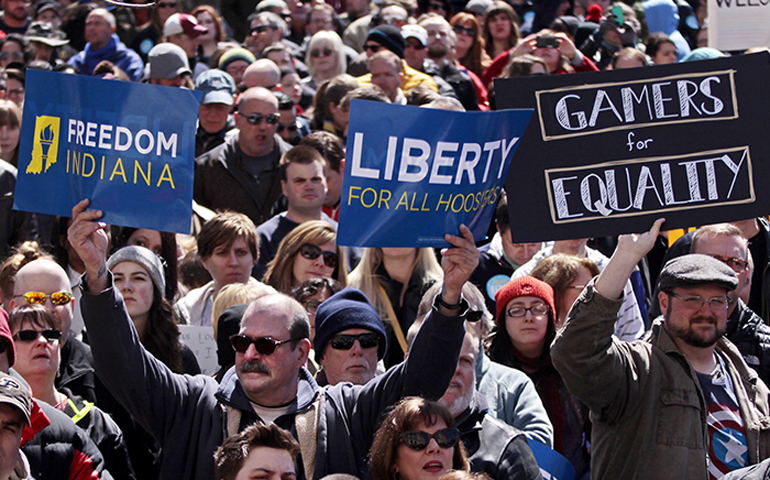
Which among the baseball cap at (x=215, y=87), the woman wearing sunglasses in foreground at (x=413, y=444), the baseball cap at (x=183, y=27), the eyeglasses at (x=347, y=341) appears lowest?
the woman wearing sunglasses in foreground at (x=413, y=444)

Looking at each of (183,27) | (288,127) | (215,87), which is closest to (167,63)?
(215,87)

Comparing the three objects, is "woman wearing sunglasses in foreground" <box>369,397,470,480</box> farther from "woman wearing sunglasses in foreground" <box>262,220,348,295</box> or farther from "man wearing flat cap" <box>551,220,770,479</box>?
"woman wearing sunglasses in foreground" <box>262,220,348,295</box>

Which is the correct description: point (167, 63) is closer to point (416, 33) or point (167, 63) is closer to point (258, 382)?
point (416, 33)

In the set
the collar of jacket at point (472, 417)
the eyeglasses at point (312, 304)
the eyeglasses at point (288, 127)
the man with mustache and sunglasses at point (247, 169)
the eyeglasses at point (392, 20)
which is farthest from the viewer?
the eyeglasses at point (392, 20)

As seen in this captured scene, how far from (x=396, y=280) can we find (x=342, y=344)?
167cm

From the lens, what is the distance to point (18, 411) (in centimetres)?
402

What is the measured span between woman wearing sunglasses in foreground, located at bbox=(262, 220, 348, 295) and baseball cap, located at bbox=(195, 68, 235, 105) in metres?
2.76

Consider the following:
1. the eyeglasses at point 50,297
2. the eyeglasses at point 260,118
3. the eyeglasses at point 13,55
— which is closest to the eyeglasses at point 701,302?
the eyeglasses at point 50,297

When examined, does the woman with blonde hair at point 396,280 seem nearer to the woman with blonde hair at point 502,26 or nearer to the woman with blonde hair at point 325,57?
the woman with blonde hair at point 325,57

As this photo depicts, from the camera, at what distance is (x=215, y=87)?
9227 millimetres

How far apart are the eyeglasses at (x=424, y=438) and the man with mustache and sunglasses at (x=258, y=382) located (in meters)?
0.25

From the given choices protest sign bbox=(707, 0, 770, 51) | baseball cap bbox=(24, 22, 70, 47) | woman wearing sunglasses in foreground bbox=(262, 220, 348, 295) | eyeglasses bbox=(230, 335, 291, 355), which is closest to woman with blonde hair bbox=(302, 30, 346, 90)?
baseball cap bbox=(24, 22, 70, 47)

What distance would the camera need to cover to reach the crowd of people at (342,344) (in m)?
4.30

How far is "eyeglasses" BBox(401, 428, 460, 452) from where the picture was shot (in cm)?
417
